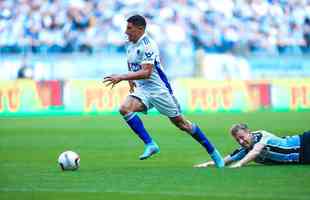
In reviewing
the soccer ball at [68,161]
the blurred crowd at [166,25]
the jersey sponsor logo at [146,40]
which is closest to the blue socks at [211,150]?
the jersey sponsor logo at [146,40]

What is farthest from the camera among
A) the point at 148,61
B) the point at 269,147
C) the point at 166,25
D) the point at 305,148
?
the point at 166,25

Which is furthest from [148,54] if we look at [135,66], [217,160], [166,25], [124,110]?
[166,25]

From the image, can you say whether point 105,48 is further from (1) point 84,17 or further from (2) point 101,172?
(2) point 101,172

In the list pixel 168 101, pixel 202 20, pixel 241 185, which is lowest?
pixel 241 185

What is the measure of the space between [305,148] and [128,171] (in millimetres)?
2358

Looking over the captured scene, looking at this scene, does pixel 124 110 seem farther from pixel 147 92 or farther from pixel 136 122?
pixel 147 92

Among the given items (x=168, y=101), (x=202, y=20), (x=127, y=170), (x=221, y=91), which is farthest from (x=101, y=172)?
(x=202, y=20)

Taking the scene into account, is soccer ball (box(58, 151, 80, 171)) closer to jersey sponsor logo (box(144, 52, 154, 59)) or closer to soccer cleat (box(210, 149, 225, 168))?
jersey sponsor logo (box(144, 52, 154, 59))

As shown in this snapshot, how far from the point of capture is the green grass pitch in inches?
378

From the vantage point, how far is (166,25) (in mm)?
33531

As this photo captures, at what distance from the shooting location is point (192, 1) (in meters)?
34.6

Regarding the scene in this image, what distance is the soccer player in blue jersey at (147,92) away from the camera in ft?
41.6

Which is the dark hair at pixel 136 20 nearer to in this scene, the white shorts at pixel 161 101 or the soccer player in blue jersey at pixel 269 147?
the white shorts at pixel 161 101

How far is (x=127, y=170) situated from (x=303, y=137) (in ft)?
7.77
